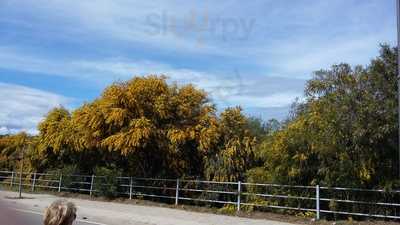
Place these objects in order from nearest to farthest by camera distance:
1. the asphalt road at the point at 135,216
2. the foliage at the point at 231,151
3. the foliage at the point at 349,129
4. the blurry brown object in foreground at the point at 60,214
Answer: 1. the blurry brown object in foreground at the point at 60,214
2. the foliage at the point at 349,129
3. the asphalt road at the point at 135,216
4. the foliage at the point at 231,151

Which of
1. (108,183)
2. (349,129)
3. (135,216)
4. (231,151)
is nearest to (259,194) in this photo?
(231,151)

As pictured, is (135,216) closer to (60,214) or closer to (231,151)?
(231,151)

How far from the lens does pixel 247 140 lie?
21.8m

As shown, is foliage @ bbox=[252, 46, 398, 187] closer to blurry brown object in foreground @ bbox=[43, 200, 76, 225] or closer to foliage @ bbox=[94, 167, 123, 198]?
foliage @ bbox=[94, 167, 123, 198]

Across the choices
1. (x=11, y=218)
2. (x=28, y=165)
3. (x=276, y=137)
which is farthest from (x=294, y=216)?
(x=28, y=165)

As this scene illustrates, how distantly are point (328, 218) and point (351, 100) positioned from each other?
3.91 m

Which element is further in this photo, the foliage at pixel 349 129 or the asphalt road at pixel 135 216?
the asphalt road at pixel 135 216

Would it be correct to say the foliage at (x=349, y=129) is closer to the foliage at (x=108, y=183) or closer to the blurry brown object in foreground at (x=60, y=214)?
the foliage at (x=108, y=183)

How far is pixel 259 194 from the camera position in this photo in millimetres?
18953

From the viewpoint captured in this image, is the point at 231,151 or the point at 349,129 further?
the point at 231,151

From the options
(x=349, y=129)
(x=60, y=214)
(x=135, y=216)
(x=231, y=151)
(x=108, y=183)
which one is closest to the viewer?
(x=60, y=214)

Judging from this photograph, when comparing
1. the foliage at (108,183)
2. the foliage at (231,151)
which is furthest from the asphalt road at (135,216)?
the foliage at (231,151)

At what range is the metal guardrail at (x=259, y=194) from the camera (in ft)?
53.4

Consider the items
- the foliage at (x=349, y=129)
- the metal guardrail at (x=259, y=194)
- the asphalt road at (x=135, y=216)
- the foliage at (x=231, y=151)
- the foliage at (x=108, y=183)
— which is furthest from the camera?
the foliage at (x=108, y=183)
